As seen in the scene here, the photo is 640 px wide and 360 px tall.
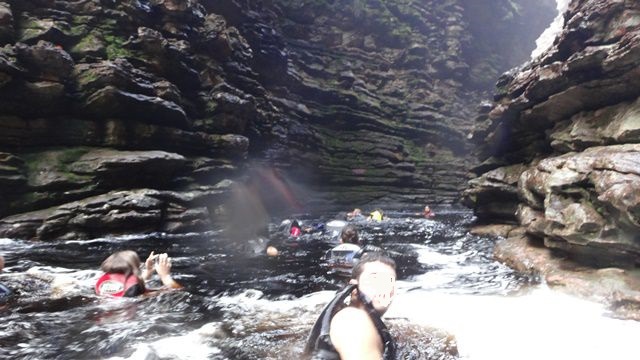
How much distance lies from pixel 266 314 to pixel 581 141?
395 inches

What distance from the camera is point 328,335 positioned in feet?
10.2

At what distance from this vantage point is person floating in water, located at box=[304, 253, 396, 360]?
2949 millimetres

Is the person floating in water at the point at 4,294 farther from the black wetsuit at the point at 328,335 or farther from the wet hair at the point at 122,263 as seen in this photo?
the black wetsuit at the point at 328,335

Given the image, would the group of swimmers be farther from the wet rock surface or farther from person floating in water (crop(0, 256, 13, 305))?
person floating in water (crop(0, 256, 13, 305))

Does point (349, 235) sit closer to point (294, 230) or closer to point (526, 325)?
point (526, 325)

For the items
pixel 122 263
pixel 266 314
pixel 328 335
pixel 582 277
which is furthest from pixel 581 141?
pixel 122 263

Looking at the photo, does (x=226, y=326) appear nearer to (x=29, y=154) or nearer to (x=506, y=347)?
(x=506, y=347)

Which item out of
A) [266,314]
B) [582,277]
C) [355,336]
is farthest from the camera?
[582,277]

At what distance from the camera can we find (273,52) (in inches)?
1399

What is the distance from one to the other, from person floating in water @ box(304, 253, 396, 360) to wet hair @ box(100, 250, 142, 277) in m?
4.24

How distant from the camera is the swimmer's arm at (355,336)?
2.89 m

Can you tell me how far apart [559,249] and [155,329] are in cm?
937

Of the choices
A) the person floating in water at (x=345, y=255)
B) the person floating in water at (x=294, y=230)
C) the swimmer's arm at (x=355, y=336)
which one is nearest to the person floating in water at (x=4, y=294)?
the swimmer's arm at (x=355, y=336)

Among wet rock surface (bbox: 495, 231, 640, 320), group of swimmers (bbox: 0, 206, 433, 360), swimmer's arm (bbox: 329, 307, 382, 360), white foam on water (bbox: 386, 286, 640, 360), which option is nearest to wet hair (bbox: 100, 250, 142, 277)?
group of swimmers (bbox: 0, 206, 433, 360)
